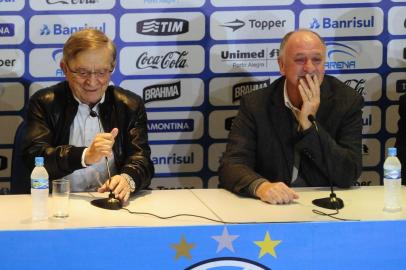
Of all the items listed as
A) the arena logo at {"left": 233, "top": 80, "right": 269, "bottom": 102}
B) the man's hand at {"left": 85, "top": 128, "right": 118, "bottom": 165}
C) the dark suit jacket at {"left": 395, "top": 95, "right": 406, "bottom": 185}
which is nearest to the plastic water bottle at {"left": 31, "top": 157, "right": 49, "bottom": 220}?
the man's hand at {"left": 85, "top": 128, "right": 118, "bottom": 165}

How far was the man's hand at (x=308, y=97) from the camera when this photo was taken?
3.25m

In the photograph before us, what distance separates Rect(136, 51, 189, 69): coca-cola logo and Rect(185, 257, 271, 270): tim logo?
6.06 feet

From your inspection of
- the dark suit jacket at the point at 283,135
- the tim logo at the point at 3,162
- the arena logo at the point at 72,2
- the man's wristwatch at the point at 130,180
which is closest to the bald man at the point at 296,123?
the dark suit jacket at the point at 283,135

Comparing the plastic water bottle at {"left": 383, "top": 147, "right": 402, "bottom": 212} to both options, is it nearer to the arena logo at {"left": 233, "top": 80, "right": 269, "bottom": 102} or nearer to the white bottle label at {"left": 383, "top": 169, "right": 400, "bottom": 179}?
the white bottle label at {"left": 383, "top": 169, "right": 400, "bottom": 179}

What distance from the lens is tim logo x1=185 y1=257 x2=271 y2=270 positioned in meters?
2.46

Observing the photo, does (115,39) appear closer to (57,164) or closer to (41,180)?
(57,164)

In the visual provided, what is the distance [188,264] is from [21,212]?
727 millimetres

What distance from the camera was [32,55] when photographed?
399cm

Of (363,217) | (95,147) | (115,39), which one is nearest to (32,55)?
(115,39)

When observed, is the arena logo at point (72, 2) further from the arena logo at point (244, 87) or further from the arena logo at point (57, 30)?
the arena logo at point (244, 87)

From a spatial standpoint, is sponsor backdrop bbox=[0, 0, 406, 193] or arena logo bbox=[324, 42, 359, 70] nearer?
sponsor backdrop bbox=[0, 0, 406, 193]

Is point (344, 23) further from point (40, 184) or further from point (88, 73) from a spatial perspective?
point (40, 184)

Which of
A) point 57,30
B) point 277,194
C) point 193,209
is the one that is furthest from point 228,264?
point 57,30

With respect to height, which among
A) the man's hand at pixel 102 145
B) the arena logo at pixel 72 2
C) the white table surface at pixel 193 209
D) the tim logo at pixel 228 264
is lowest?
the tim logo at pixel 228 264
